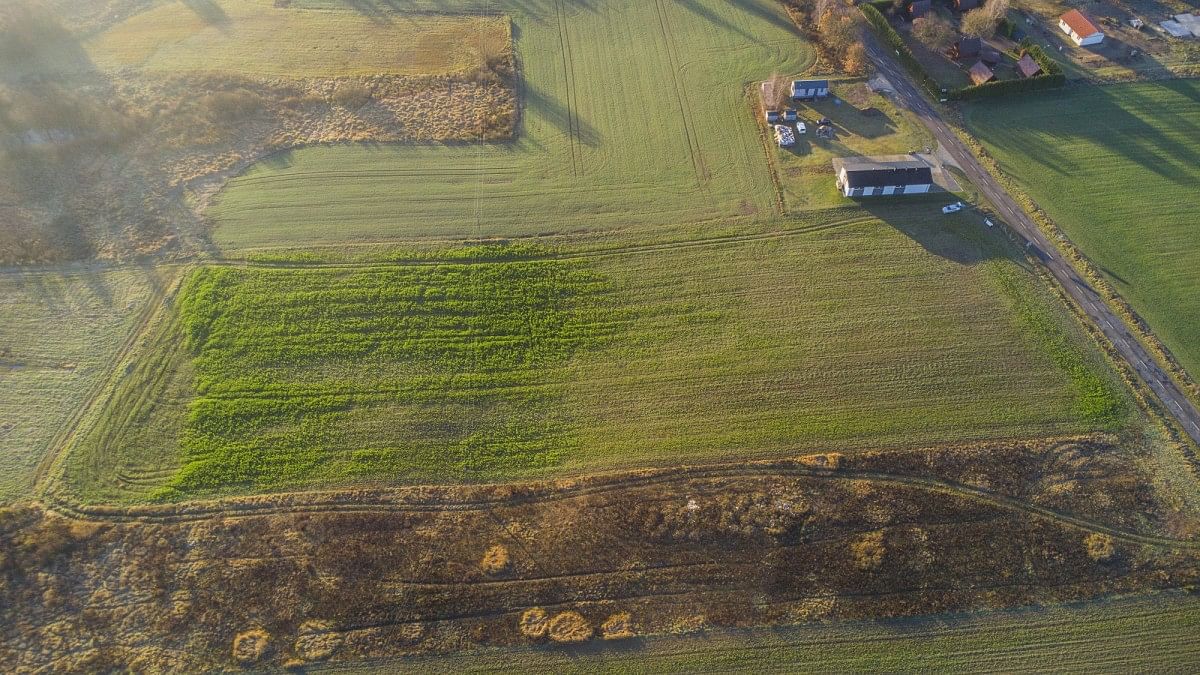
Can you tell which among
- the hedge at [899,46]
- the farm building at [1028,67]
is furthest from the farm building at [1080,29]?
the hedge at [899,46]

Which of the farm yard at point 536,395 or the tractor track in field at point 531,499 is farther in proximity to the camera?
the tractor track in field at point 531,499

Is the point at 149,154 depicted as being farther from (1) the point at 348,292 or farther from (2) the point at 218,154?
(1) the point at 348,292

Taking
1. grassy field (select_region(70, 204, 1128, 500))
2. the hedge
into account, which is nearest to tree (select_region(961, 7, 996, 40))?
the hedge

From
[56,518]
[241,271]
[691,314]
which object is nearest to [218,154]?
[241,271]

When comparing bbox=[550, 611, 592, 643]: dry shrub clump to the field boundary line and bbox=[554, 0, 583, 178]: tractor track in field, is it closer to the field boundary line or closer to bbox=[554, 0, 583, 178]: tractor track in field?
the field boundary line

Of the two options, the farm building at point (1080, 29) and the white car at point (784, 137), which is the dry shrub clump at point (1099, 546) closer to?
the white car at point (784, 137)
